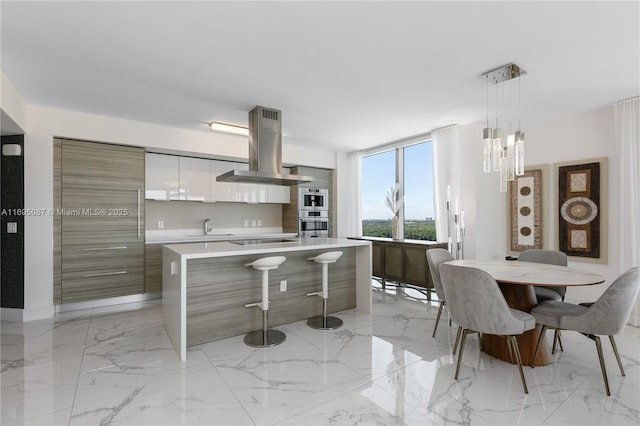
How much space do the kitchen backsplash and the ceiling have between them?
1.55 metres

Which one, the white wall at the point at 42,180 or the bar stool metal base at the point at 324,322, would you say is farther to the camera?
the white wall at the point at 42,180

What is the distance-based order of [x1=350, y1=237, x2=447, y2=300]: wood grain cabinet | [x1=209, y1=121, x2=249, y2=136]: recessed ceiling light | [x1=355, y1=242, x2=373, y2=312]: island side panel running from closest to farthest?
[x1=355, y1=242, x2=373, y2=312]: island side panel, [x1=209, y1=121, x2=249, y2=136]: recessed ceiling light, [x1=350, y1=237, x2=447, y2=300]: wood grain cabinet


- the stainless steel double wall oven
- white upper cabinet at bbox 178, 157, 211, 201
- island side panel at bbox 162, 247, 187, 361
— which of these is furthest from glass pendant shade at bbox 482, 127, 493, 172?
white upper cabinet at bbox 178, 157, 211, 201

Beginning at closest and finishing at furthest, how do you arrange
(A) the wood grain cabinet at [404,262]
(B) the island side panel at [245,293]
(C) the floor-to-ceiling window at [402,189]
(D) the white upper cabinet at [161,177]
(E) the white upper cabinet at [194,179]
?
(B) the island side panel at [245,293] < (A) the wood grain cabinet at [404,262] < (D) the white upper cabinet at [161,177] < (E) the white upper cabinet at [194,179] < (C) the floor-to-ceiling window at [402,189]

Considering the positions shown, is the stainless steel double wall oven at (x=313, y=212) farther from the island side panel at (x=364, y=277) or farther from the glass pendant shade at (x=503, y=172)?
the glass pendant shade at (x=503, y=172)

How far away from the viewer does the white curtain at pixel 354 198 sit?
6.31 metres

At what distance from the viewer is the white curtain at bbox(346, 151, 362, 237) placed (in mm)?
6312

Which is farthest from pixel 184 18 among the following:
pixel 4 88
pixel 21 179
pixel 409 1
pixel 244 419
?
pixel 21 179

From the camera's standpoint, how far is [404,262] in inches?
187

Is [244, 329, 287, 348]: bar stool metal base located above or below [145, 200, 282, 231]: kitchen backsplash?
below

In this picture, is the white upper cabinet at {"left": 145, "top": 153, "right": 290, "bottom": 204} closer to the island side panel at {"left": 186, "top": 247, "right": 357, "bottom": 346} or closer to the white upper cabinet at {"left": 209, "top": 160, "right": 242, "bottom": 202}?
the white upper cabinet at {"left": 209, "top": 160, "right": 242, "bottom": 202}

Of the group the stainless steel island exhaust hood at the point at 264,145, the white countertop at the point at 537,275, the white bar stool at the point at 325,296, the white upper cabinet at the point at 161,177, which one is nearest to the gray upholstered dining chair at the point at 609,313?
the white countertop at the point at 537,275

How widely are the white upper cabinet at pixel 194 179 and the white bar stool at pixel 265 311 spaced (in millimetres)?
2435

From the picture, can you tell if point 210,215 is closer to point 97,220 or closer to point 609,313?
point 97,220
